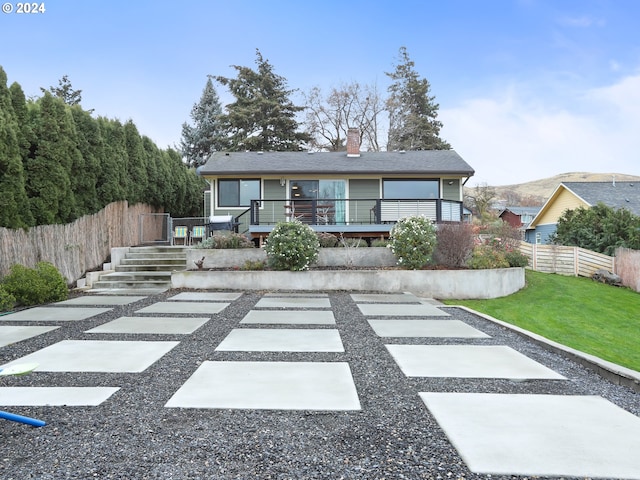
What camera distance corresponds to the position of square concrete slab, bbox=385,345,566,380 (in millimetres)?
3543

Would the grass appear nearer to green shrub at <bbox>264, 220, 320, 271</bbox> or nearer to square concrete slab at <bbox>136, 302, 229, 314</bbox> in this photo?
green shrub at <bbox>264, 220, 320, 271</bbox>

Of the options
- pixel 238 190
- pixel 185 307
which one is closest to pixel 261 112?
pixel 238 190

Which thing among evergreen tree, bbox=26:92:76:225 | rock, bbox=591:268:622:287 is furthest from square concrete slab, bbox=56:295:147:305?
rock, bbox=591:268:622:287

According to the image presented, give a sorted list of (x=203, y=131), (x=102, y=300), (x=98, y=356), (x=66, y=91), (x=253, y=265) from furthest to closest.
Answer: (x=66, y=91), (x=203, y=131), (x=253, y=265), (x=102, y=300), (x=98, y=356)

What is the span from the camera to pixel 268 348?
4375 millimetres

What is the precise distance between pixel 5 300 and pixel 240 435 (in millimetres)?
6614

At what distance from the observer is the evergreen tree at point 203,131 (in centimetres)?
3309

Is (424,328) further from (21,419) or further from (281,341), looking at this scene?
(21,419)

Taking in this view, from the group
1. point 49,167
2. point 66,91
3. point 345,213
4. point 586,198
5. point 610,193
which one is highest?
point 66,91

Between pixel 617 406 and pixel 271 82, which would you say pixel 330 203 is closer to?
pixel 617 406

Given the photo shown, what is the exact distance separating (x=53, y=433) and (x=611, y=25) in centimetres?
1914

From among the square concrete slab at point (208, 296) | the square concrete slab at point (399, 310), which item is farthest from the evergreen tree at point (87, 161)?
the square concrete slab at point (399, 310)

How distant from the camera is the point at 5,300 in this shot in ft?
22.1

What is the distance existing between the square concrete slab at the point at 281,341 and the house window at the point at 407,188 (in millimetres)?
→ 10893
